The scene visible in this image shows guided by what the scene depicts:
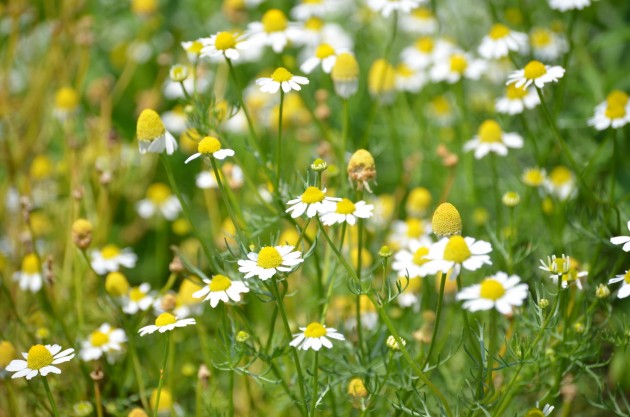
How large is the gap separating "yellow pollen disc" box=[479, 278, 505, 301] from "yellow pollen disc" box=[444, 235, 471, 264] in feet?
0.22

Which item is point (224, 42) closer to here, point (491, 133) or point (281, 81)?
point (281, 81)

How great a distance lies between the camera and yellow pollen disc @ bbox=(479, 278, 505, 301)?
1.33 m

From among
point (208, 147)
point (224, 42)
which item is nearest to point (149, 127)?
point (208, 147)

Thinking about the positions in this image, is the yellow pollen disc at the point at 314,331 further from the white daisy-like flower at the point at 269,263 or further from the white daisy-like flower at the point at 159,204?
the white daisy-like flower at the point at 159,204

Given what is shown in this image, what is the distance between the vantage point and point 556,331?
1632 millimetres

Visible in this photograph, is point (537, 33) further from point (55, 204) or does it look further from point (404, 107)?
point (55, 204)

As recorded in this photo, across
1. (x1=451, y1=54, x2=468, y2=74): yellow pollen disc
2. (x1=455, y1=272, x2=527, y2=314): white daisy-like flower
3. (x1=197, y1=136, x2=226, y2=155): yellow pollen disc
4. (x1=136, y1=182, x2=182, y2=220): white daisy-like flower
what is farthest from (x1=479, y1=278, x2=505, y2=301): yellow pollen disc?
(x1=136, y1=182, x2=182, y2=220): white daisy-like flower

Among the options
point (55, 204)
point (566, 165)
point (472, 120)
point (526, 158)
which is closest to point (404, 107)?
point (472, 120)

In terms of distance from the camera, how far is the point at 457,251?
1.30 metres

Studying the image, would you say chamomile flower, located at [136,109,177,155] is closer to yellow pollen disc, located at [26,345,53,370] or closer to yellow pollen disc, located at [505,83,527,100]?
yellow pollen disc, located at [26,345,53,370]

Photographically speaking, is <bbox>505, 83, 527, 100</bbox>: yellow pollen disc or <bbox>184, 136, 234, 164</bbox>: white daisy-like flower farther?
<bbox>505, 83, 527, 100</bbox>: yellow pollen disc

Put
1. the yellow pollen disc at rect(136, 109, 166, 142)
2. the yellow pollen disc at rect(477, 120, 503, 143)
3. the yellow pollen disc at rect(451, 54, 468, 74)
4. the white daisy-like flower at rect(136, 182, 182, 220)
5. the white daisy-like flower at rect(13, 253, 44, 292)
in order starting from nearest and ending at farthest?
the yellow pollen disc at rect(136, 109, 166, 142)
the white daisy-like flower at rect(13, 253, 44, 292)
the yellow pollen disc at rect(477, 120, 503, 143)
the yellow pollen disc at rect(451, 54, 468, 74)
the white daisy-like flower at rect(136, 182, 182, 220)

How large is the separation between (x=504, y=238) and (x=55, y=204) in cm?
141

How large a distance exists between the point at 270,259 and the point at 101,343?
582 mm
